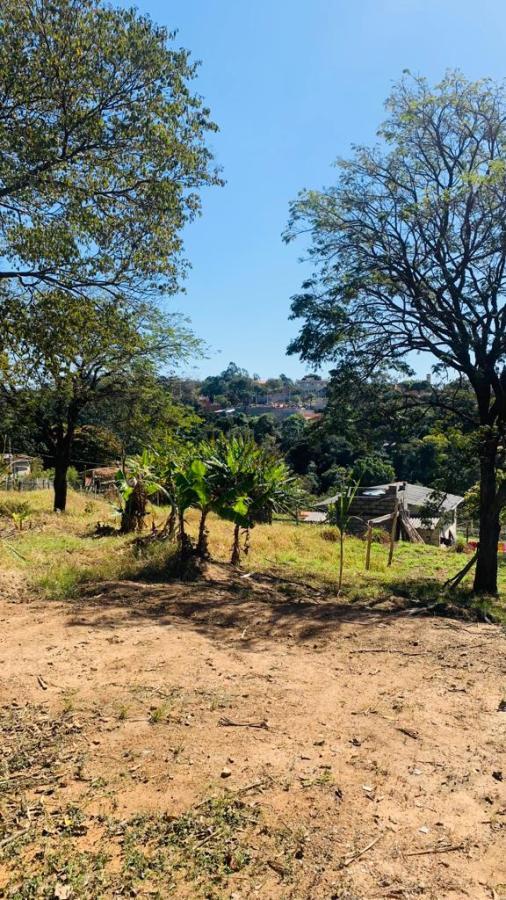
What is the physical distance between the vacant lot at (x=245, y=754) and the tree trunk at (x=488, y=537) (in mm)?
3691

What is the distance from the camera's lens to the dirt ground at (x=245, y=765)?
2.54 m

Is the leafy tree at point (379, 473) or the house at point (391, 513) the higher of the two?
the leafy tree at point (379, 473)

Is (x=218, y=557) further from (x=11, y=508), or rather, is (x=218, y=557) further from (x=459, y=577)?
(x=11, y=508)

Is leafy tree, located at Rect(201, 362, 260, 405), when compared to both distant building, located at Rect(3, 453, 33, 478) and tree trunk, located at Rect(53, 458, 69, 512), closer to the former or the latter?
distant building, located at Rect(3, 453, 33, 478)

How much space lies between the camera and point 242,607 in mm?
7742

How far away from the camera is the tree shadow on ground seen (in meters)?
6.64

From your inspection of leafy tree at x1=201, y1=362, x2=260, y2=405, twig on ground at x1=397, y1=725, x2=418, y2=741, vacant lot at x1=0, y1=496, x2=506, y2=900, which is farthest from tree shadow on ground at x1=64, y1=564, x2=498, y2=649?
leafy tree at x1=201, y1=362, x2=260, y2=405

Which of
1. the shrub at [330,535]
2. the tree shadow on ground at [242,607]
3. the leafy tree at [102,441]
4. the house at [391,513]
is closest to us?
the tree shadow on ground at [242,607]

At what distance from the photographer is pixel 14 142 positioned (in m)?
7.05

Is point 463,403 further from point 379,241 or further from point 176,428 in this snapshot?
point 176,428

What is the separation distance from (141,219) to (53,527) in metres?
7.95

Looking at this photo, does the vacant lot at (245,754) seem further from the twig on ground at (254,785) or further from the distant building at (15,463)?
the distant building at (15,463)

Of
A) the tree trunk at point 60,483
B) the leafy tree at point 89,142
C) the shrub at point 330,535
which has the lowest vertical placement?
the shrub at point 330,535

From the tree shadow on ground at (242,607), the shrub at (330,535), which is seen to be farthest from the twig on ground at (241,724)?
the shrub at (330,535)
